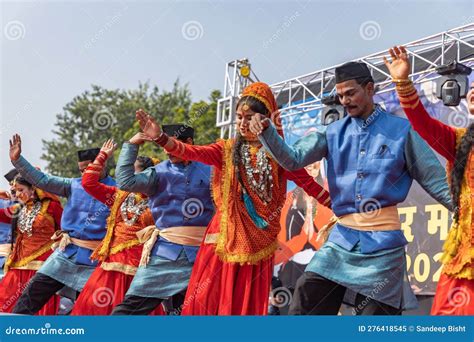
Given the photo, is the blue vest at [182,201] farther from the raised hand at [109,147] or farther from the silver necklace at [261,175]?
the silver necklace at [261,175]

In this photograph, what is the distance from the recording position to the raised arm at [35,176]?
6891 millimetres

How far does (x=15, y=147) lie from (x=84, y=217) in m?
0.85

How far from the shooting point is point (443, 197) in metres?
3.82

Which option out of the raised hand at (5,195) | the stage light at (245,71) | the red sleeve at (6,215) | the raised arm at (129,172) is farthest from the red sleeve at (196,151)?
the stage light at (245,71)

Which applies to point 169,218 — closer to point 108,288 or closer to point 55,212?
point 108,288

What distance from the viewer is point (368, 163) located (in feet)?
12.8

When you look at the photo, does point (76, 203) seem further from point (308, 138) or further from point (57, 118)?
point (57, 118)

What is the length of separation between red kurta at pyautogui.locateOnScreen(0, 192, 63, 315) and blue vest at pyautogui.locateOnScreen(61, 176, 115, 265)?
0.53 m

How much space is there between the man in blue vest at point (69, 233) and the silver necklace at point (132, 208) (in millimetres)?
252

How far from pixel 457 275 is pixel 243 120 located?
5.63ft

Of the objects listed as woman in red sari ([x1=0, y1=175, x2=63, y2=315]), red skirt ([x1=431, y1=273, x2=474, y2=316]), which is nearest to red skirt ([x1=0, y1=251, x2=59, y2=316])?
woman in red sari ([x1=0, y1=175, x2=63, y2=315])

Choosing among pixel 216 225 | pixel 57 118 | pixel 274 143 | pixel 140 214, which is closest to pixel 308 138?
pixel 274 143

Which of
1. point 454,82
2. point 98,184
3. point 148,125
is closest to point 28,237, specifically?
point 98,184

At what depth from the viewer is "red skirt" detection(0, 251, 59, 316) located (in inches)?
304
